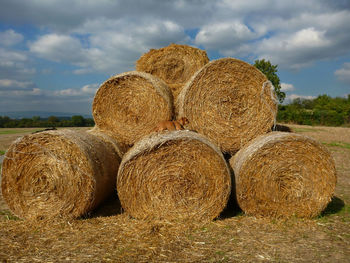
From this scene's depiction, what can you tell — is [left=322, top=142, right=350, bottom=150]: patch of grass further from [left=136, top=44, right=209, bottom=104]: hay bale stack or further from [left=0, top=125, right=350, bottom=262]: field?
[left=0, top=125, right=350, bottom=262]: field

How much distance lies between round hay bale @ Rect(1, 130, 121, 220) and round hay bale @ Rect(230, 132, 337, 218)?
233 cm

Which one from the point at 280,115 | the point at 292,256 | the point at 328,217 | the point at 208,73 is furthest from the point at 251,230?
the point at 280,115

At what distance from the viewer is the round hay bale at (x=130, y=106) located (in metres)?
5.83

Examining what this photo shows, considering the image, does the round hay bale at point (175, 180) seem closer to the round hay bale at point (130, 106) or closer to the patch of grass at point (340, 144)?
the round hay bale at point (130, 106)

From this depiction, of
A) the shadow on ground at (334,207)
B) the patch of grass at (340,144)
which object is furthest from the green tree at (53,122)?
the shadow on ground at (334,207)

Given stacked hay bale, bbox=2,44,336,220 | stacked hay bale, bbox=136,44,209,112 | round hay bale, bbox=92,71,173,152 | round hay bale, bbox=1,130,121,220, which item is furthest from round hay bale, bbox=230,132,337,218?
stacked hay bale, bbox=136,44,209,112

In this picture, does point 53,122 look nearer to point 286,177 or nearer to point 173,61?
point 173,61

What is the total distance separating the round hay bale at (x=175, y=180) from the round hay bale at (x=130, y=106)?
4.56ft

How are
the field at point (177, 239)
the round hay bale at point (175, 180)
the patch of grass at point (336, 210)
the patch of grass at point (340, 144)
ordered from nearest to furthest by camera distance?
1. the field at point (177, 239)
2. the round hay bale at point (175, 180)
3. the patch of grass at point (336, 210)
4. the patch of grass at point (340, 144)

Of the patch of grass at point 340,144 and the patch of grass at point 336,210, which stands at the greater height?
the patch of grass at point 340,144

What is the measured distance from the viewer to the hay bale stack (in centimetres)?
770

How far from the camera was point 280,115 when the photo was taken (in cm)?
2505

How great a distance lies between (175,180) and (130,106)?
2.14 meters

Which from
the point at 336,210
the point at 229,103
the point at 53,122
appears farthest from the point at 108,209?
the point at 53,122
